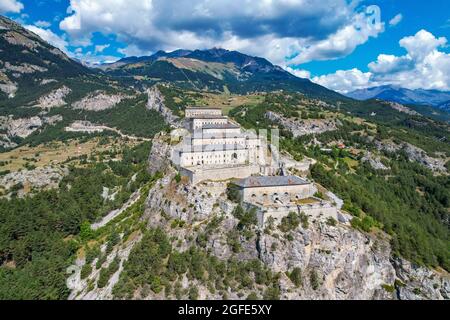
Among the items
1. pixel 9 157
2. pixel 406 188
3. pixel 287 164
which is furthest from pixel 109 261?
pixel 9 157

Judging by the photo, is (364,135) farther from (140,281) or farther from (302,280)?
(140,281)

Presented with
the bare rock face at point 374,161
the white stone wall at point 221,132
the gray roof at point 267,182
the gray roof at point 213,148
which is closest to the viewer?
the gray roof at point 267,182

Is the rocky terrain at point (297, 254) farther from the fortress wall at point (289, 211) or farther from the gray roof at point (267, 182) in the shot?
the gray roof at point (267, 182)

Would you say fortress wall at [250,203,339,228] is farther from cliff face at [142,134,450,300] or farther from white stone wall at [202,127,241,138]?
white stone wall at [202,127,241,138]

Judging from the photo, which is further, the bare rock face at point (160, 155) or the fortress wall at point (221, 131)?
the bare rock face at point (160, 155)

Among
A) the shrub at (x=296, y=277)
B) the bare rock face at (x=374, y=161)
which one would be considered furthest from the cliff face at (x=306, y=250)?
the bare rock face at (x=374, y=161)

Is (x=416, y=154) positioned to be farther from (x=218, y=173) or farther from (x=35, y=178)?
(x=35, y=178)
